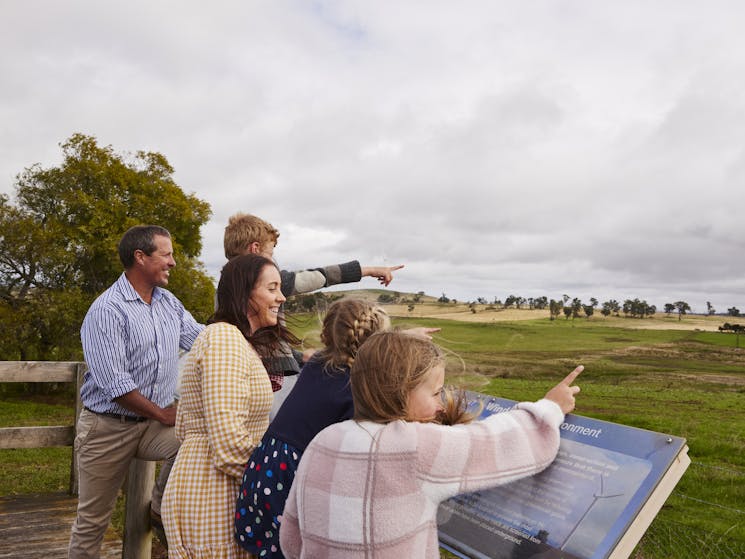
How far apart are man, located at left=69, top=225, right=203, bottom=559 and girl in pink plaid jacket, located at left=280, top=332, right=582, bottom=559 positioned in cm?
218

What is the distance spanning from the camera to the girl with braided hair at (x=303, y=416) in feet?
8.29

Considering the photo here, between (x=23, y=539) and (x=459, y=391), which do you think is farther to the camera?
(x=23, y=539)

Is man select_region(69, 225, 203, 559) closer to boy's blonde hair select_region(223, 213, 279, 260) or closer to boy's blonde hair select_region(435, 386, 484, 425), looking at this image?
boy's blonde hair select_region(223, 213, 279, 260)

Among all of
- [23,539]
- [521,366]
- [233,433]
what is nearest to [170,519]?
[233,433]

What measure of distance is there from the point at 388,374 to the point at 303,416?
57 cm

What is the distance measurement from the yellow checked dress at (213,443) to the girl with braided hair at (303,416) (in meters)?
0.14

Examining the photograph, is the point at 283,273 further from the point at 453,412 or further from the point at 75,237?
the point at 75,237

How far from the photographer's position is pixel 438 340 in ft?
8.46

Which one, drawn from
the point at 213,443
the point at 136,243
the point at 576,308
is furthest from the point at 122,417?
the point at 576,308

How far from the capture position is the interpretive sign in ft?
6.98

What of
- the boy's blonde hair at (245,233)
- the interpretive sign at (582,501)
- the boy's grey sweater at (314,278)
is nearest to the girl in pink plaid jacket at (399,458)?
the interpretive sign at (582,501)

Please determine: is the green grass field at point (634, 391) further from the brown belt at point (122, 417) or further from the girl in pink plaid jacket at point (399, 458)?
the brown belt at point (122, 417)

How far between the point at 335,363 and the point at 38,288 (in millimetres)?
24967

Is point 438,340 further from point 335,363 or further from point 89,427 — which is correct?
point 89,427
